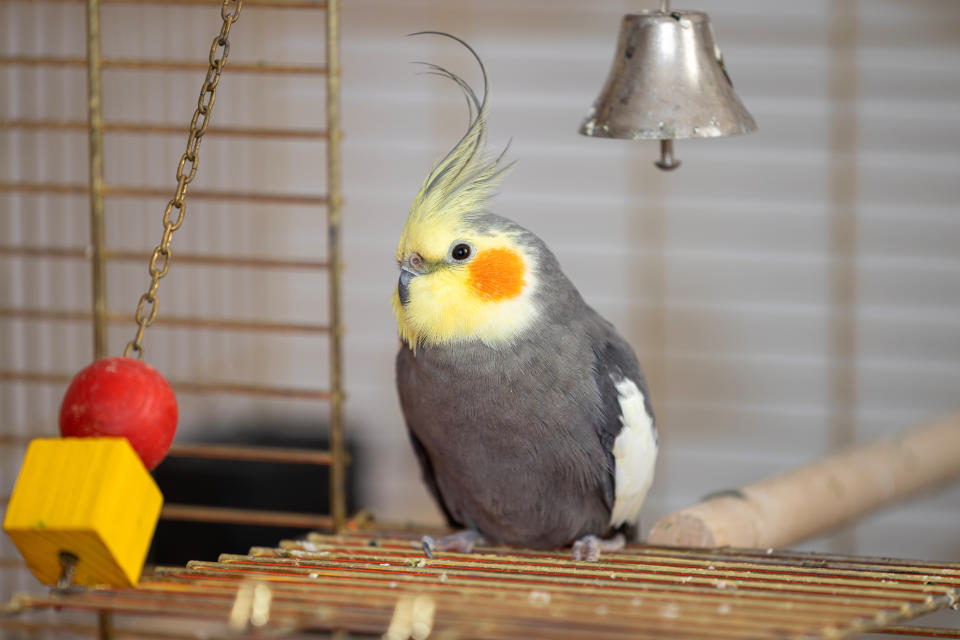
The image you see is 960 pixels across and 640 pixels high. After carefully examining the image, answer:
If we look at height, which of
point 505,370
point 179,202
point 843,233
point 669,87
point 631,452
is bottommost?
point 631,452

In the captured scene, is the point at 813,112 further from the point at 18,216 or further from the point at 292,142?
the point at 18,216

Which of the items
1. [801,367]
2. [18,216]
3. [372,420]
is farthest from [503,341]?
[372,420]

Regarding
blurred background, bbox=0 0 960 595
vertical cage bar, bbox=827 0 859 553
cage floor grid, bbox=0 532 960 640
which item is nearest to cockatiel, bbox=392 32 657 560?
cage floor grid, bbox=0 532 960 640

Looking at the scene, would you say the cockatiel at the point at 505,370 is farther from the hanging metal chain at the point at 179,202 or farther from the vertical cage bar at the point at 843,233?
the vertical cage bar at the point at 843,233

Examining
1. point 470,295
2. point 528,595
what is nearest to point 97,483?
point 528,595

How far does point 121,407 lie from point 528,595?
47 centimetres

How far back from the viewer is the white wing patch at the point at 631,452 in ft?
5.16

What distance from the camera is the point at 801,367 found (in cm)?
352

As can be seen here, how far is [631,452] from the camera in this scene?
1.58 metres

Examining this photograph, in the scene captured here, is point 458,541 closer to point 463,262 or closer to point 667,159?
point 463,262

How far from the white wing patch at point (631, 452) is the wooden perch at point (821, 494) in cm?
7

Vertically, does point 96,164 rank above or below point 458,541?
above

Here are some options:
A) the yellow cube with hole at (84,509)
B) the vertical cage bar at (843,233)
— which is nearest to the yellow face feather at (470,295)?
the yellow cube with hole at (84,509)

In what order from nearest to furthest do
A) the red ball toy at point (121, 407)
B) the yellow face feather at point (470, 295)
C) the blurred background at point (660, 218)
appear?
the red ball toy at point (121, 407) < the yellow face feather at point (470, 295) < the blurred background at point (660, 218)
